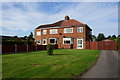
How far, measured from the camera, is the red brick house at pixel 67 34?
26.7m

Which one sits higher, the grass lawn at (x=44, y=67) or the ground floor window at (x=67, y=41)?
the ground floor window at (x=67, y=41)

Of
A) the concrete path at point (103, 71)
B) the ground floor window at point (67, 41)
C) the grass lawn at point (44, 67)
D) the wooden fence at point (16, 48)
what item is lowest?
the concrete path at point (103, 71)

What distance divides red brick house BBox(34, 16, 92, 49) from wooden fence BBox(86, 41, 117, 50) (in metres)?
1.70

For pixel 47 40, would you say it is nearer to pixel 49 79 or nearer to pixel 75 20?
pixel 75 20

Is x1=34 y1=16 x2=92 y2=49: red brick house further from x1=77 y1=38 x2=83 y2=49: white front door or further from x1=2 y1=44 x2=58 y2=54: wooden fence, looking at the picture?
x1=2 y1=44 x2=58 y2=54: wooden fence

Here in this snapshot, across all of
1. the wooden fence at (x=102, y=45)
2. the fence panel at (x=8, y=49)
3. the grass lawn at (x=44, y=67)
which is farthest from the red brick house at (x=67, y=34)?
the grass lawn at (x=44, y=67)

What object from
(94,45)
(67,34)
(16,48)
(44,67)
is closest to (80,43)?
(94,45)

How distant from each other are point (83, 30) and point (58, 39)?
7830 mm

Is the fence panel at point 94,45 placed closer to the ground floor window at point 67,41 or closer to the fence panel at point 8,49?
the ground floor window at point 67,41

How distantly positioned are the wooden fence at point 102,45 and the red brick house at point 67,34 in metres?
1.70

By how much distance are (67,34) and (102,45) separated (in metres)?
9.58

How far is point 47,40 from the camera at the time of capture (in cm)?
3188

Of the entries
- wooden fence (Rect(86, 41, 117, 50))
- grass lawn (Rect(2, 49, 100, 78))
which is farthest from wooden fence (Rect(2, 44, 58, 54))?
wooden fence (Rect(86, 41, 117, 50))

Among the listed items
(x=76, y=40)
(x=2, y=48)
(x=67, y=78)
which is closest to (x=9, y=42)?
(x=2, y=48)
